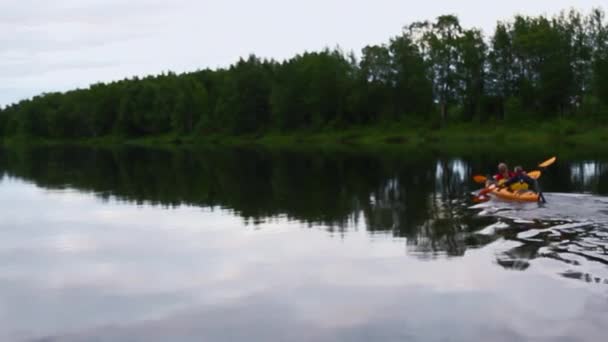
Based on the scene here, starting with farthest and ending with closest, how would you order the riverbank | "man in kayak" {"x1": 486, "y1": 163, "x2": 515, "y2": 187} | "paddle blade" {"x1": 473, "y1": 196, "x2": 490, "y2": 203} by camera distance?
the riverbank, "man in kayak" {"x1": 486, "y1": 163, "x2": 515, "y2": 187}, "paddle blade" {"x1": 473, "y1": 196, "x2": 490, "y2": 203}

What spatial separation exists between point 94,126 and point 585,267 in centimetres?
12808

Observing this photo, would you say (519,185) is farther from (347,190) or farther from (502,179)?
(347,190)

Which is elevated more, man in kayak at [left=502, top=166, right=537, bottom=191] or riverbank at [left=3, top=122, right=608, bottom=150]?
riverbank at [left=3, top=122, right=608, bottom=150]

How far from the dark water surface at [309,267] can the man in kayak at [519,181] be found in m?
1.13

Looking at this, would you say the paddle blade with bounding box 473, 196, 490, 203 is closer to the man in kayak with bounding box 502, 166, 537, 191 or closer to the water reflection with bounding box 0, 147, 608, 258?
the water reflection with bounding box 0, 147, 608, 258

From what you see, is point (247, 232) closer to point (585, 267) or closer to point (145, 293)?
point (145, 293)

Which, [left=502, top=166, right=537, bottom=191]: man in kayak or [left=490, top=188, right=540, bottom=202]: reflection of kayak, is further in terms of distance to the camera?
[left=502, top=166, right=537, bottom=191]: man in kayak

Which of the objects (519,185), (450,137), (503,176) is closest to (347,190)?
(503,176)

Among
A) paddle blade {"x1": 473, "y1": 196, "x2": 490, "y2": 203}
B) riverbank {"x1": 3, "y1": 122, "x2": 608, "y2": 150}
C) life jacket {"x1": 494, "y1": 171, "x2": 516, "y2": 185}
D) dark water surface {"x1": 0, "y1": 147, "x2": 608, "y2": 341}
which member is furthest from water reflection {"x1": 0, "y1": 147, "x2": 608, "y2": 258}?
riverbank {"x1": 3, "y1": 122, "x2": 608, "y2": 150}

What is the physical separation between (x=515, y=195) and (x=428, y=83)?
57.5 m

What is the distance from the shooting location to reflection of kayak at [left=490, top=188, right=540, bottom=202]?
68.9ft

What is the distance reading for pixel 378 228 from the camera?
670 inches

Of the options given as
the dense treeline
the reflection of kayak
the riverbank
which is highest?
the dense treeline

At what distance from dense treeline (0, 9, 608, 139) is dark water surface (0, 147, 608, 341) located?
45.5 metres
